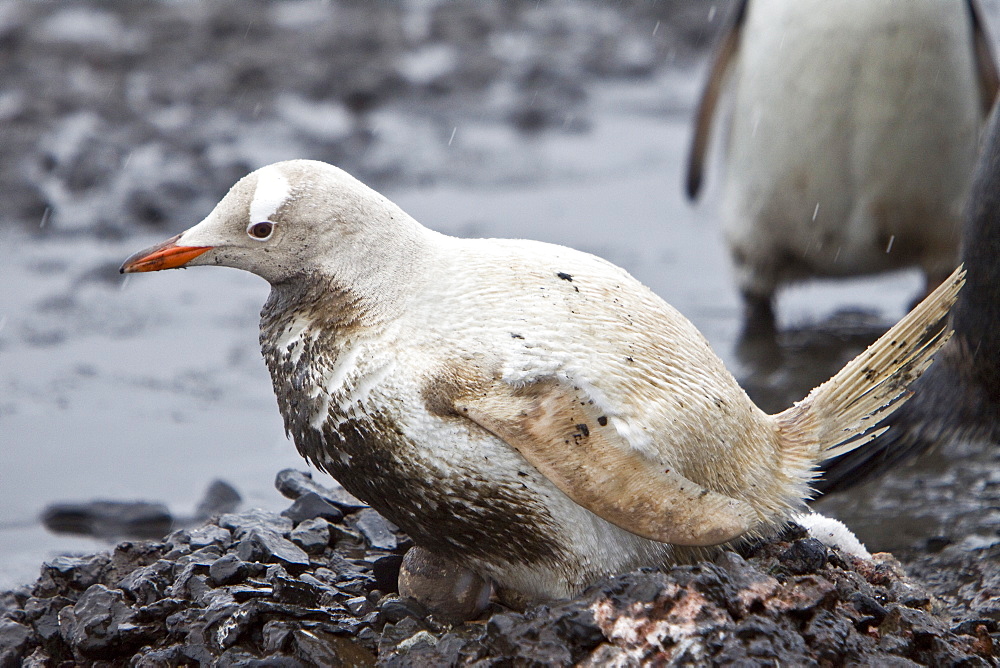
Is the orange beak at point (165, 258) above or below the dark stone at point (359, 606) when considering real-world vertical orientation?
above

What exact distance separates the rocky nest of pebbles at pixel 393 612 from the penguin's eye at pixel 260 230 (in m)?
0.74

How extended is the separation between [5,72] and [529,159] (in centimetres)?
334

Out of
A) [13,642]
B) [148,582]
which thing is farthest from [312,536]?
[13,642]

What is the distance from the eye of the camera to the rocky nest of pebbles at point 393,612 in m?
2.11

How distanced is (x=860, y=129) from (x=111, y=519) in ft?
10.4

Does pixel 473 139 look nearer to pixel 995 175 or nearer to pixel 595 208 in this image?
pixel 595 208

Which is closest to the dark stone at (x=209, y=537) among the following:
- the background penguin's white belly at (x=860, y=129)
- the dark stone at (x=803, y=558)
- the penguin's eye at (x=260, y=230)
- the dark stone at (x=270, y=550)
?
the dark stone at (x=270, y=550)

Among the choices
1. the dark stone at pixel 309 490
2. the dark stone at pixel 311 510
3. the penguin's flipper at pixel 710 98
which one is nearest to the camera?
the dark stone at pixel 311 510

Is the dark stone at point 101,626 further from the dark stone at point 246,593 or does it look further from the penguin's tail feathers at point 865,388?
the penguin's tail feathers at point 865,388

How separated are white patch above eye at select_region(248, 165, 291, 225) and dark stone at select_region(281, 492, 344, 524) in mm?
1005

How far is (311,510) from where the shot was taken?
3033 millimetres

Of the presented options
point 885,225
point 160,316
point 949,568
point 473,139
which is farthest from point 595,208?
point 949,568

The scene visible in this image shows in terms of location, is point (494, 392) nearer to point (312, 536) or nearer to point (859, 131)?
point (312, 536)

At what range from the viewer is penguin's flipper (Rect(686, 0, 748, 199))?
5.55m
